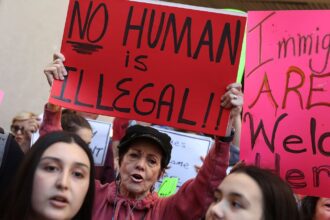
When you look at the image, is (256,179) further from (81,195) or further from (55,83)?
(55,83)

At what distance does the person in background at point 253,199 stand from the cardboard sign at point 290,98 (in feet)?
0.80

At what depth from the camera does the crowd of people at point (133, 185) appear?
1953 mm

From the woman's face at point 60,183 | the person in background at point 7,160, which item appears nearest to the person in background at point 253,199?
the woman's face at point 60,183

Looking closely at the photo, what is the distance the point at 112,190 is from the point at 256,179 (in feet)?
2.59

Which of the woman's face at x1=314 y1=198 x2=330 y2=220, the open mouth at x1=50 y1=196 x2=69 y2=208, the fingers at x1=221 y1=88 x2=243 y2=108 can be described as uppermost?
the fingers at x1=221 y1=88 x2=243 y2=108

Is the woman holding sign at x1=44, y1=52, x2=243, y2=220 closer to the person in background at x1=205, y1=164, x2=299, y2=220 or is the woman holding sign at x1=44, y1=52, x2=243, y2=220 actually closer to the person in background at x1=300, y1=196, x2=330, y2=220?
the person in background at x1=205, y1=164, x2=299, y2=220

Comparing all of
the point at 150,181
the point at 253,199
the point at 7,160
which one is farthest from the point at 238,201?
the point at 7,160

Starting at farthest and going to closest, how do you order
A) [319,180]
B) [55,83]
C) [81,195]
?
[55,83], [319,180], [81,195]

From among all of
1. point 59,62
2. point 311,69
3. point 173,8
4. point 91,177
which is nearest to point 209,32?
point 173,8

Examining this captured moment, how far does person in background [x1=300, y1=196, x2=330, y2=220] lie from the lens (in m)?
2.61

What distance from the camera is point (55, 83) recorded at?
8.00 ft

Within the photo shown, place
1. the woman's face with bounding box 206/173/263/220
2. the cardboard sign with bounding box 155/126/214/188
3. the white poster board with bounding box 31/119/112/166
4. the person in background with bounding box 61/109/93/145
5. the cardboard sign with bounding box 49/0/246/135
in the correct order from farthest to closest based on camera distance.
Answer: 1. the white poster board with bounding box 31/119/112/166
2. the cardboard sign with bounding box 155/126/214/188
3. the person in background with bounding box 61/109/93/145
4. the cardboard sign with bounding box 49/0/246/135
5. the woman's face with bounding box 206/173/263/220

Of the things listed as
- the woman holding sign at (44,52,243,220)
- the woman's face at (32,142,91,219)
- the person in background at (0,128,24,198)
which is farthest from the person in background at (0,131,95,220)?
the woman holding sign at (44,52,243,220)

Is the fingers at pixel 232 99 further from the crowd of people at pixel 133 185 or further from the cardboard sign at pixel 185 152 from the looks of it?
the cardboard sign at pixel 185 152
